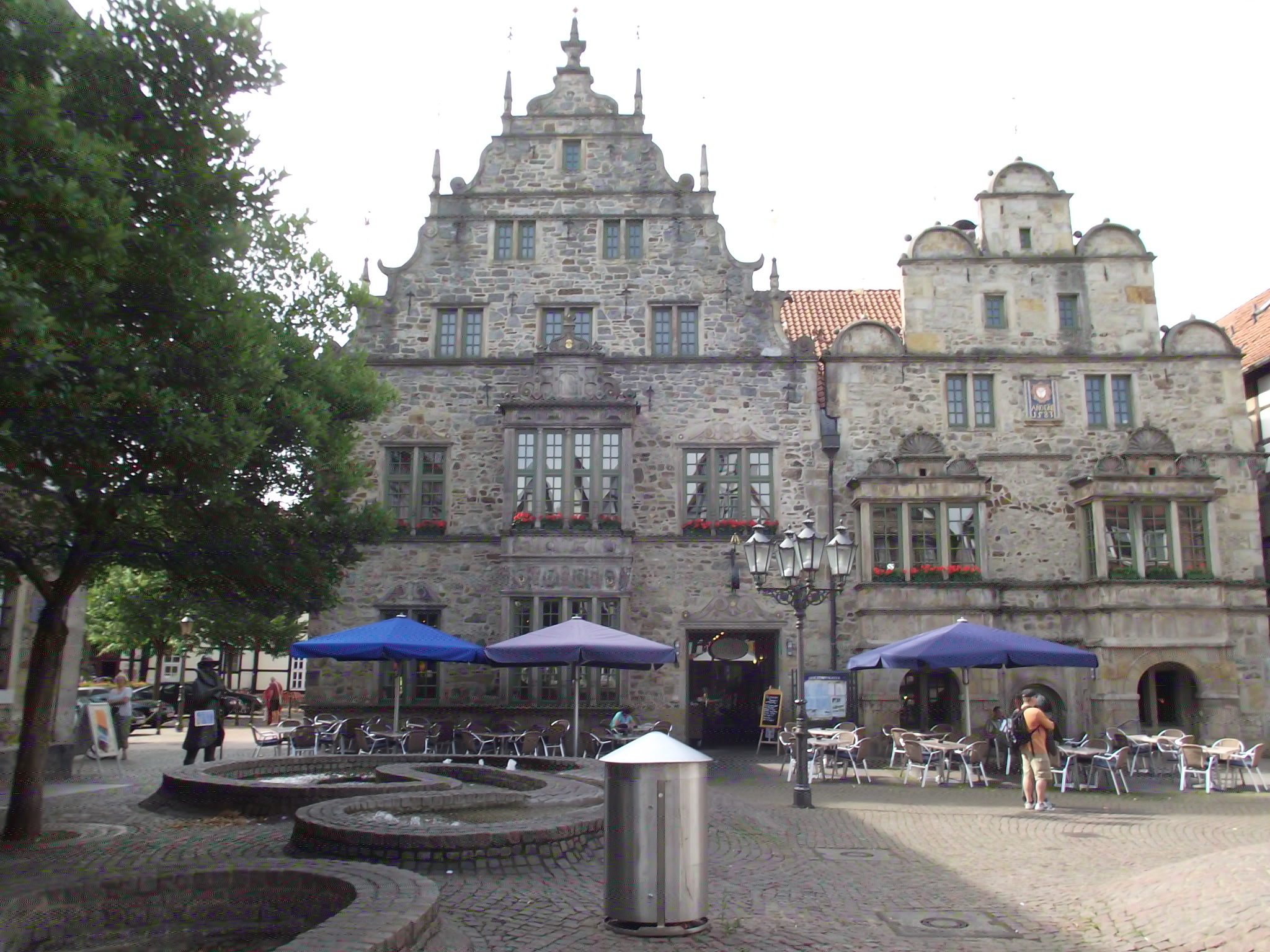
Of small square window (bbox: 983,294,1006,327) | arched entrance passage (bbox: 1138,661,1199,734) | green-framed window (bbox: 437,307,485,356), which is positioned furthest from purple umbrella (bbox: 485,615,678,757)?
small square window (bbox: 983,294,1006,327)

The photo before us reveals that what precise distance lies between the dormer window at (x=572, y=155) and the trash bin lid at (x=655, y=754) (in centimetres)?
→ 2018

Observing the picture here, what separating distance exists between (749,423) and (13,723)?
15340mm

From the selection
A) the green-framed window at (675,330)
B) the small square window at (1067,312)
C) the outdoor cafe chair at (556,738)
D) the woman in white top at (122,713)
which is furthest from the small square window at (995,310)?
the woman in white top at (122,713)

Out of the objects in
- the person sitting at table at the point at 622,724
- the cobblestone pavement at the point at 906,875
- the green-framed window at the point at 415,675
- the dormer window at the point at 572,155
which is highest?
the dormer window at the point at 572,155

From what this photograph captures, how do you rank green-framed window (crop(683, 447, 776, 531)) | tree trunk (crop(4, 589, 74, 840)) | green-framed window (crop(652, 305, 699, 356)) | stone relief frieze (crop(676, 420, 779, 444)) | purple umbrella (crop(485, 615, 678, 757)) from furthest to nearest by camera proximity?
green-framed window (crop(652, 305, 699, 356))
stone relief frieze (crop(676, 420, 779, 444))
green-framed window (crop(683, 447, 776, 531))
purple umbrella (crop(485, 615, 678, 757))
tree trunk (crop(4, 589, 74, 840))

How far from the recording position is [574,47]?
26.8 m

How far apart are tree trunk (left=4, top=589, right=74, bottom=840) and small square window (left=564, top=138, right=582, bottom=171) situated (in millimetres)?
17664

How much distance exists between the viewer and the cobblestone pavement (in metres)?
7.70

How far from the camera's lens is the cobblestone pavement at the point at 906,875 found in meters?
7.70

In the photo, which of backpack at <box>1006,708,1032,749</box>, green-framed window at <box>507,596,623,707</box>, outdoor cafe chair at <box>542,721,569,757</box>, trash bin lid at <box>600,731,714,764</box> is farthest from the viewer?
green-framed window at <box>507,596,623,707</box>

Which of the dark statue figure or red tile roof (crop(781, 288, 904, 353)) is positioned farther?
red tile roof (crop(781, 288, 904, 353))

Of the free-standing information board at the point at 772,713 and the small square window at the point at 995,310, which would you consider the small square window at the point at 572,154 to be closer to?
the small square window at the point at 995,310

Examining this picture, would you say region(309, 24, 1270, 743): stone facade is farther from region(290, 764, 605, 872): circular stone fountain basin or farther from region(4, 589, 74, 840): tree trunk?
region(4, 589, 74, 840): tree trunk

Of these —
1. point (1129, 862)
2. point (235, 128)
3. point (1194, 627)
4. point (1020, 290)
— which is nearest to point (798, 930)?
point (1129, 862)
